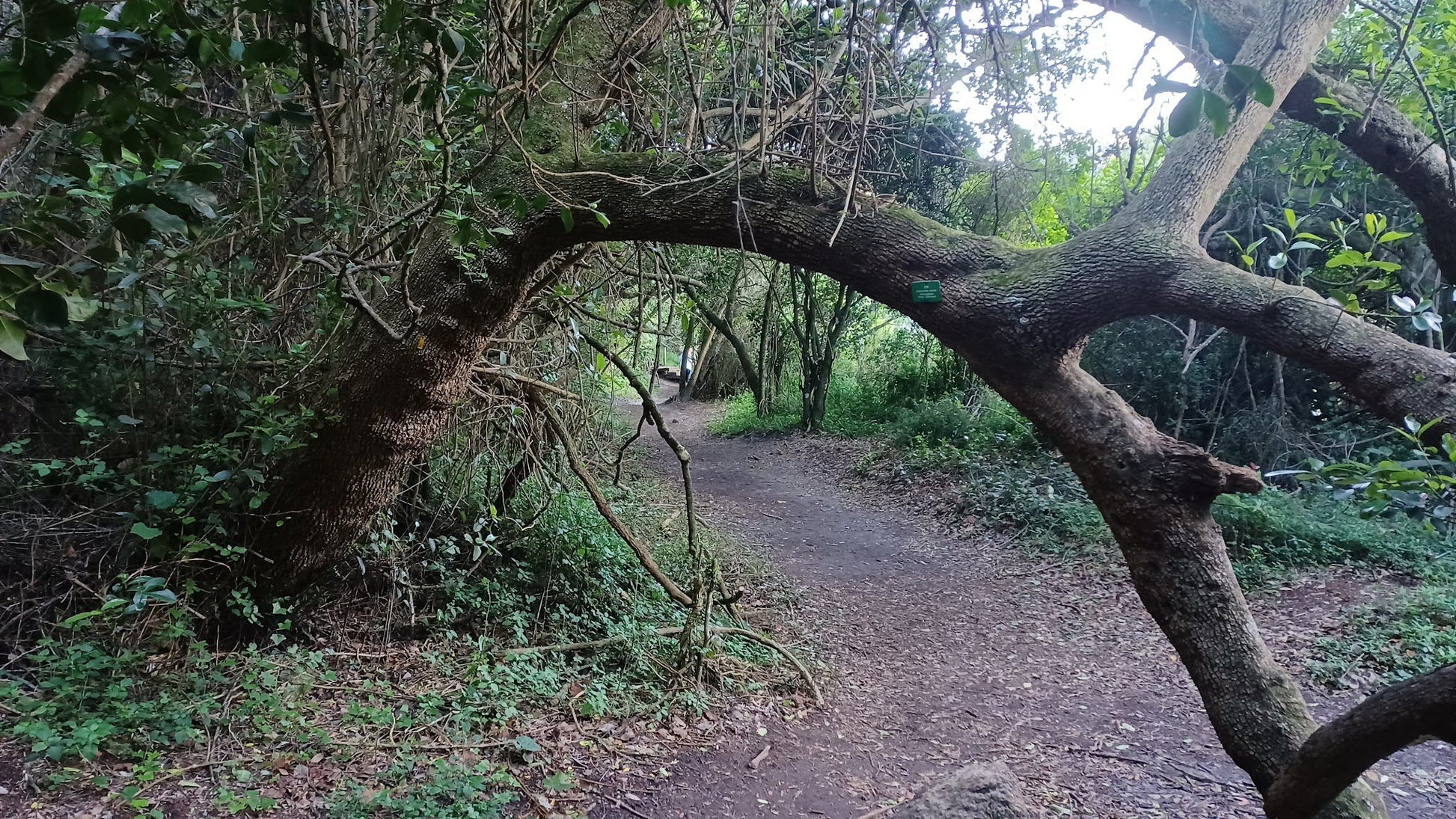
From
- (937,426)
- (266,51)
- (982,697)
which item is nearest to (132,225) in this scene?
(266,51)

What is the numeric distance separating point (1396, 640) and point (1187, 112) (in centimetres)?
525

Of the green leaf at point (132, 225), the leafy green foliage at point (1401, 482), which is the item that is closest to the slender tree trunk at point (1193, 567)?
the leafy green foliage at point (1401, 482)

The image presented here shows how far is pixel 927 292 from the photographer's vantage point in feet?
8.14

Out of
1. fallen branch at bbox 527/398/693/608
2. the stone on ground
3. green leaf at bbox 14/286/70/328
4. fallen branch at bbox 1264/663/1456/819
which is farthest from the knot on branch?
fallen branch at bbox 527/398/693/608

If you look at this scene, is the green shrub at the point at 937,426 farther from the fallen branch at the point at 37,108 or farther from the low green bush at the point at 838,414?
the fallen branch at the point at 37,108

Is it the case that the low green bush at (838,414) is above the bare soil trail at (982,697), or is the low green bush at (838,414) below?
above

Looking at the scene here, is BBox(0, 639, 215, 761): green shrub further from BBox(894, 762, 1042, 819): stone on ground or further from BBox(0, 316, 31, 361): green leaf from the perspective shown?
BBox(894, 762, 1042, 819): stone on ground

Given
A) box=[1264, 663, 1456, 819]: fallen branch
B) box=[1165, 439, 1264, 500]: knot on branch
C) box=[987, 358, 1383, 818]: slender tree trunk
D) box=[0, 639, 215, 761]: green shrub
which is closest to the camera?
box=[1264, 663, 1456, 819]: fallen branch

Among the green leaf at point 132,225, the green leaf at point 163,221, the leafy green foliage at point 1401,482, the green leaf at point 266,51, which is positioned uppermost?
the green leaf at point 266,51

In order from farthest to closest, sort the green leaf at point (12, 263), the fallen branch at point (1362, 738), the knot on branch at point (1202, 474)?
1. the knot on branch at point (1202, 474)
2. the fallen branch at point (1362, 738)
3. the green leaf at point (12, 263)

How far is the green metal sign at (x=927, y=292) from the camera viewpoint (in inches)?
97.4

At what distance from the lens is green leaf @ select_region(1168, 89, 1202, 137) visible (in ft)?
2.47

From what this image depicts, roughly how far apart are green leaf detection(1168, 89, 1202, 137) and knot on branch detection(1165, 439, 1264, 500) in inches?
59.3

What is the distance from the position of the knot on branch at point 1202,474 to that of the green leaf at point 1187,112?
1506mm
